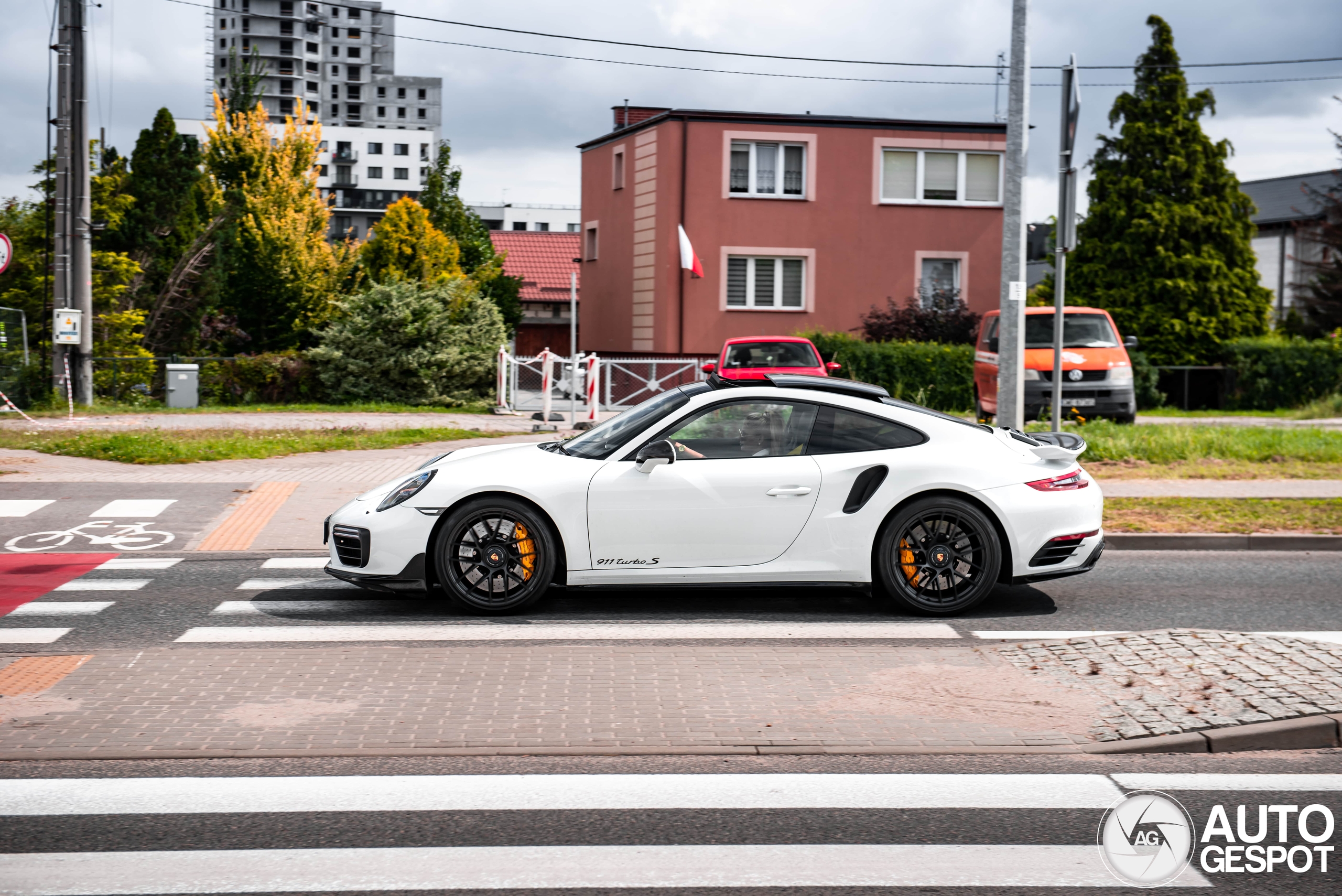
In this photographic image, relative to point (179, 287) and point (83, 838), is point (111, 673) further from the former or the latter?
point (179, 287)

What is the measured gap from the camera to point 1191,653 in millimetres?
6375

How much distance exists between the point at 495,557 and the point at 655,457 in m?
1.11

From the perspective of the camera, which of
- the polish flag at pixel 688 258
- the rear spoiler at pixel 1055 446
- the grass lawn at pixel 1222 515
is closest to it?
the rear spoiler at pixel 1055 446

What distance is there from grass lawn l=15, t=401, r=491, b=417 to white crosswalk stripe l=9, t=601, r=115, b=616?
14.6 m

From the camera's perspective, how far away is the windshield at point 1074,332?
21391 millimetres

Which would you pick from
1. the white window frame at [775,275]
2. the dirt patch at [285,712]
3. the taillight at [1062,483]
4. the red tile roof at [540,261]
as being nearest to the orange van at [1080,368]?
the white window frame at [775,275]

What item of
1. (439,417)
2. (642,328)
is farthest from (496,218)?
(439,417)

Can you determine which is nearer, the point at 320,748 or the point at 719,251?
the point at 320,748

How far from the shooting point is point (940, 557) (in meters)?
7.69

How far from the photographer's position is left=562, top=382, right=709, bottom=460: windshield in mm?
7762

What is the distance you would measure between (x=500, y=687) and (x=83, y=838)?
2.07 m

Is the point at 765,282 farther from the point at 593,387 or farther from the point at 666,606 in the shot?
the point at 666,606

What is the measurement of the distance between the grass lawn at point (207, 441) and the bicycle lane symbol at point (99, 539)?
14.4 ft

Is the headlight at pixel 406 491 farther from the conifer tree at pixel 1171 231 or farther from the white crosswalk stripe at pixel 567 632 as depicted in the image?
the conifer tree at pixel 1171 231
